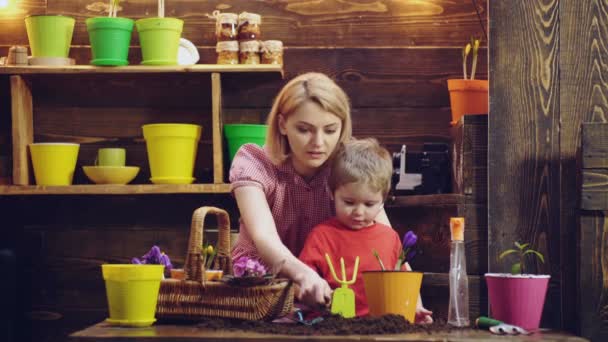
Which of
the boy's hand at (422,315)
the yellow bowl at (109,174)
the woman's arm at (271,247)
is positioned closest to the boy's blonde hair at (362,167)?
the woman's arm at (271,247)

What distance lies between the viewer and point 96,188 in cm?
348

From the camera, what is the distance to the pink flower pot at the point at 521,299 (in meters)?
2.23

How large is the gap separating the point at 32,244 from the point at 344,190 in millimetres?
1801

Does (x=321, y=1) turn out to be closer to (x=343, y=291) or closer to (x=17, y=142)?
(x=17, y=142)

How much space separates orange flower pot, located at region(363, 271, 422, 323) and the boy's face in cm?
34

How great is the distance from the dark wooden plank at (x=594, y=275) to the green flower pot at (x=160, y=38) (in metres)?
1.68

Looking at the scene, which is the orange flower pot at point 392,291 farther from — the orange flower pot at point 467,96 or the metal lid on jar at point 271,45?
the metal lid on jar at point 271,45

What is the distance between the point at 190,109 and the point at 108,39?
1.57 ft

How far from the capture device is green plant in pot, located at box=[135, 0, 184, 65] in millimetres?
Answer: 3451

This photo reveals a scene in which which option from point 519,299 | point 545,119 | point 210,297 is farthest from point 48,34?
point 519,299

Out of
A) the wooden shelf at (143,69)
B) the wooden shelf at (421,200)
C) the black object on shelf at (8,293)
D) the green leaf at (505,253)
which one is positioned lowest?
the black object on shelf at (8,293)

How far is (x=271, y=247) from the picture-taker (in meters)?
2.46

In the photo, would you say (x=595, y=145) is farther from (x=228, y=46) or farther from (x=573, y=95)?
(x=228, y=46)

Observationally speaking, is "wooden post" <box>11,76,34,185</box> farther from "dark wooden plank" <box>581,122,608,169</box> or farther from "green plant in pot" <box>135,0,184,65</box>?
"dark wooden plank" <box>581,122,608,169</box>
